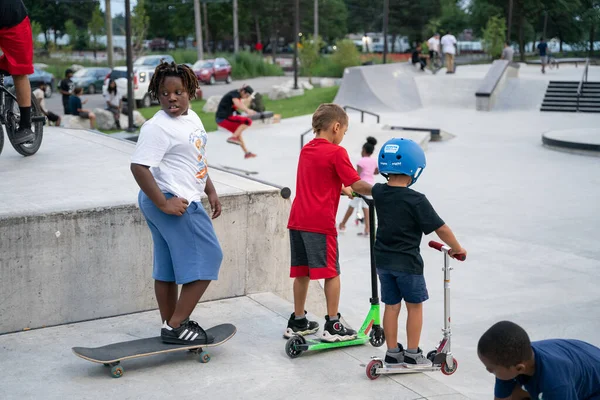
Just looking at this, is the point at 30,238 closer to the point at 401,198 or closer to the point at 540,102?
the point at 401,198

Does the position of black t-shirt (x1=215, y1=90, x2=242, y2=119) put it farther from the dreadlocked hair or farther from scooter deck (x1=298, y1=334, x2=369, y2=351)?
the dreadlocked hair

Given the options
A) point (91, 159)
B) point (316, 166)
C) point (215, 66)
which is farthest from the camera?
point (215, 66)

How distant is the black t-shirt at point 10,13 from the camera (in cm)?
631

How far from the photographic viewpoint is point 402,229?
14.6ft

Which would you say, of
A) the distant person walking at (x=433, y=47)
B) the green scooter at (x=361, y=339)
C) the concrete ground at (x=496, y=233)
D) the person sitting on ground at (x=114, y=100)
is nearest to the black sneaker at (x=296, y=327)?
the green scooter at (x=361, y=339)

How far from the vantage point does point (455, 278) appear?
9242 millimetres

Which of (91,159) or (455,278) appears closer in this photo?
(91,159)

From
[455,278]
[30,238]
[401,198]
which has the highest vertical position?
[401,198]

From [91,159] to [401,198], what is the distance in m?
4.06

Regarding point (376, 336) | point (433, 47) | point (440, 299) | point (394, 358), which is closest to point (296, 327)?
point (376, 336)

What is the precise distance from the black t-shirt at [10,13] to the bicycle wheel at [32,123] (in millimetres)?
888

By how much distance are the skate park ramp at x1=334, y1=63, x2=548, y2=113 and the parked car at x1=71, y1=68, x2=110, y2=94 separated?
1369 centimetres

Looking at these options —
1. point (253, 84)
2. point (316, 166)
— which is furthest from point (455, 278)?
point (253, 84)

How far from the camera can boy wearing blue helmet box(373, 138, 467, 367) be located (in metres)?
4.38
